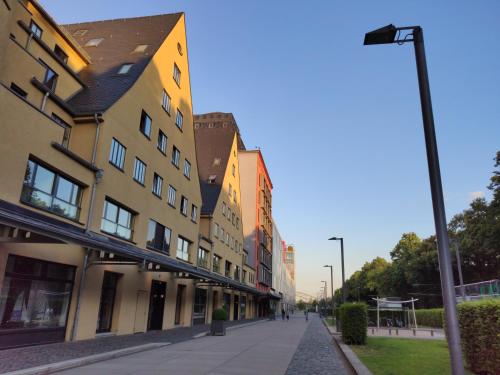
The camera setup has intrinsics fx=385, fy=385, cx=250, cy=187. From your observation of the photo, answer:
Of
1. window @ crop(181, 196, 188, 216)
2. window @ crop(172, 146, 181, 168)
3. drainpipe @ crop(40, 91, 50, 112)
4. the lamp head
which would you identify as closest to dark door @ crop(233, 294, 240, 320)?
window @ crop(181, 196, 188, 216)

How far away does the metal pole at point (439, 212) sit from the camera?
4.43 metres

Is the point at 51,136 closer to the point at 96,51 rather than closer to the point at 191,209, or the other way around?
the point at 96,51

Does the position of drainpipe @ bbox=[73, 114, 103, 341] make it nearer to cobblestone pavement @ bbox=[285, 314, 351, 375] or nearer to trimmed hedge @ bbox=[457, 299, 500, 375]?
cobblestone pavement @ bbox=[285, 314, 351, 375]

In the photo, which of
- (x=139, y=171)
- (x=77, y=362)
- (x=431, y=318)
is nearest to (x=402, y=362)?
(x=77, y=362)

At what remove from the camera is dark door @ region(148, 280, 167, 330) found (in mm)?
22172

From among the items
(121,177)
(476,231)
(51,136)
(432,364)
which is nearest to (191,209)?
(121,177)

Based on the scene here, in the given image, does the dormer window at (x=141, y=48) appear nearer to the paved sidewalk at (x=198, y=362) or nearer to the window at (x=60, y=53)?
the window at (x=60, y=53)

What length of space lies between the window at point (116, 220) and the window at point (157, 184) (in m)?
3.06

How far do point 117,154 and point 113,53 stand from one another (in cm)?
880

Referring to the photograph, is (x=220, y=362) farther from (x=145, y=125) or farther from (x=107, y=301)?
(x=145, y=125)

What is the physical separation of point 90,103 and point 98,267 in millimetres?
7521

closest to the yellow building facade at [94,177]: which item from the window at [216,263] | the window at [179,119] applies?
the window at [179,119]

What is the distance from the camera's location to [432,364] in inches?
427

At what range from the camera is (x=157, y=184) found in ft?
75.7
